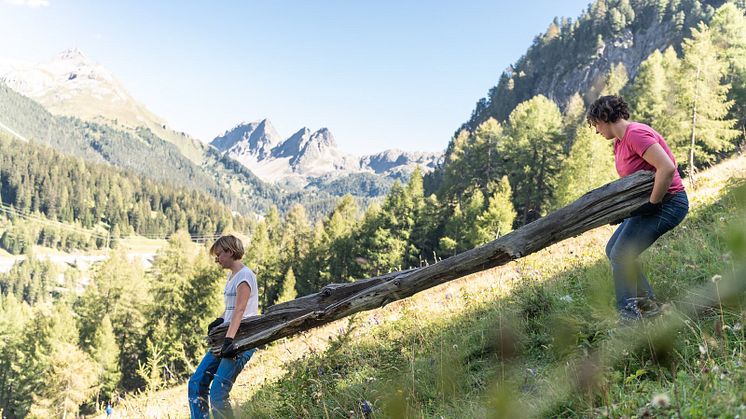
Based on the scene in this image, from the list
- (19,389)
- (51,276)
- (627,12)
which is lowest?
(19,389)

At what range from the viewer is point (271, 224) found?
187ft

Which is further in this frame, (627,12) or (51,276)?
(51,276)

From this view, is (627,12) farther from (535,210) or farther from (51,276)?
(51,276)

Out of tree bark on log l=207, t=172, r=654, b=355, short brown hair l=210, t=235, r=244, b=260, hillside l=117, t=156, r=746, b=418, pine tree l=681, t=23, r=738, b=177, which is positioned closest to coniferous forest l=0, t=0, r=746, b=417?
pine tree l=681, t=23, r=738, b=177

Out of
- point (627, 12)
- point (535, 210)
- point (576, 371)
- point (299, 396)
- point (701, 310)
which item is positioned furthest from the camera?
point (627, 12)

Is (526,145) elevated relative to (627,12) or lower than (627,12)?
lower

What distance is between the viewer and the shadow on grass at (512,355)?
8.77 ft

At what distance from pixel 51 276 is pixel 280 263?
495ft

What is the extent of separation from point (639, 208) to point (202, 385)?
4513 millimetres

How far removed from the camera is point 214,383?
4.59 m

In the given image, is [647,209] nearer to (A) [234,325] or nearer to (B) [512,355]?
(B) [512,355]

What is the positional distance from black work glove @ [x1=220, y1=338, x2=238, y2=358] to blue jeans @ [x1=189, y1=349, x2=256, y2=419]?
4.4 inches

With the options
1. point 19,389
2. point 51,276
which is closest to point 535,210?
point 19,389

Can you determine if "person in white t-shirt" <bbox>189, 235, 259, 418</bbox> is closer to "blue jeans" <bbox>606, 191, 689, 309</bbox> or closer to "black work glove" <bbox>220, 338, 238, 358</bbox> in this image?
"black work glove" <bbox>220, 338, 238, 358</bbox>
